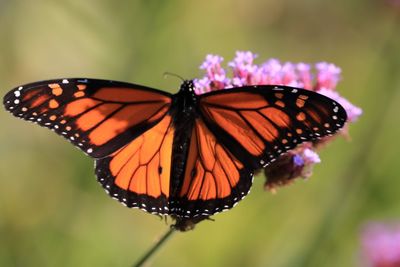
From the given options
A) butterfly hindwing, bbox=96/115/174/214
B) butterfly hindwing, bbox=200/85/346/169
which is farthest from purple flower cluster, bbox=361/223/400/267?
butterfly hindwing, bbox=96/115/174/214

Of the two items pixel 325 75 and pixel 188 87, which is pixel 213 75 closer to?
pixel 188 87

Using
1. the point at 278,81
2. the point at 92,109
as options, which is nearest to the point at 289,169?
the point at 278,81

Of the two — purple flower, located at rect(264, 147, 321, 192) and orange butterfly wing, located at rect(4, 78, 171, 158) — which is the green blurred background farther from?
orange butterfly wing, located at rect(4, 78, 171, 158)

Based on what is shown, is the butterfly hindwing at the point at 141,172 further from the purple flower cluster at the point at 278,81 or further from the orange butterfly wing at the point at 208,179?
the purple flower cluster at the point at 278,81

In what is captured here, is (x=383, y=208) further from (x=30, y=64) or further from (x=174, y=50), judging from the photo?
(x=30, y=64)

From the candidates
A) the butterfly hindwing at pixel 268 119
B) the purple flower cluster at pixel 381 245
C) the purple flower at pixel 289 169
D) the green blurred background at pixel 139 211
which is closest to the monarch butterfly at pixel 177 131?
the butterfly hindwing at pixel 268 119
